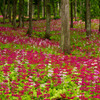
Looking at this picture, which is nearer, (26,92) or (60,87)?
(26,92)

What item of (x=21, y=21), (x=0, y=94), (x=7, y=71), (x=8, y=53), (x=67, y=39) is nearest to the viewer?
(x=0, y=94)

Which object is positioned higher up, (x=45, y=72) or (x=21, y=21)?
(x=21, y=21)

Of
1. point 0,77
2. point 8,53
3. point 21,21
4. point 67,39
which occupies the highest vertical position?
point 21,21

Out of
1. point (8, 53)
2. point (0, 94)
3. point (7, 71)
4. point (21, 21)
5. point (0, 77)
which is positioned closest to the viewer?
point (0, 94)

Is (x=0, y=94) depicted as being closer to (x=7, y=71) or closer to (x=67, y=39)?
(x=7, y=71)

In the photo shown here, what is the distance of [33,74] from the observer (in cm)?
619

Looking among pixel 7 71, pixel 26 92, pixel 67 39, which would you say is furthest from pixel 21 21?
pixel 26 92

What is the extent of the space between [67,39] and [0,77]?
18.5 ft

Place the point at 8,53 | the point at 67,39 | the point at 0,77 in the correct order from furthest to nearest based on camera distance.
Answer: the point at 67,39 < the point at 8,53 < the point at 0,77

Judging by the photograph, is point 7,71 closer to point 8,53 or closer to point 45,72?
point 45,72

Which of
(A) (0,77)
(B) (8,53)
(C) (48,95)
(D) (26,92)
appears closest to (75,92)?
(C) (48,95)

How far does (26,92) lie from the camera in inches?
192

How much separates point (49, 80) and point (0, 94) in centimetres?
199

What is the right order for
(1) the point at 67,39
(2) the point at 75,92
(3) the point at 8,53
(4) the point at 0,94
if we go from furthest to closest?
(1) the point at 67,39 → (3) the point at 8,53 → (2) the point at 75,92 → (4) the point at 0,94
